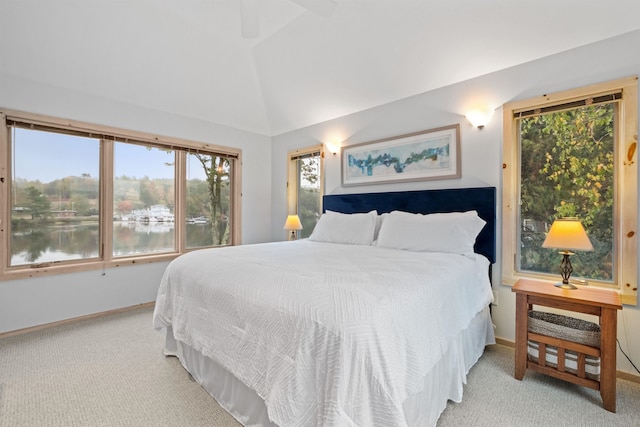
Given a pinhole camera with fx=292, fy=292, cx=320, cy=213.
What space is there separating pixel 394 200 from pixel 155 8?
3.08m

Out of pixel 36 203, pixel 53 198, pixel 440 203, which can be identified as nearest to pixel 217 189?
pixel 53 198

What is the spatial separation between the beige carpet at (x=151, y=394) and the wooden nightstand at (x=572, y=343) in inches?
4.5

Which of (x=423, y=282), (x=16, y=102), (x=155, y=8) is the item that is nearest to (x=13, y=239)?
(x=16, y=102)

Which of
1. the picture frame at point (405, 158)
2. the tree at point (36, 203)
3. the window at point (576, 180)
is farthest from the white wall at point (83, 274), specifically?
the window at point (576, 180)

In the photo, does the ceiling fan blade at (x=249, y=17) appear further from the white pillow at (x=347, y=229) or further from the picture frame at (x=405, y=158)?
the white pillow at (x=347, y=229)

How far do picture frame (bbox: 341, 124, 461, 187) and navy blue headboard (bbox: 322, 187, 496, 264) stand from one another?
19cm

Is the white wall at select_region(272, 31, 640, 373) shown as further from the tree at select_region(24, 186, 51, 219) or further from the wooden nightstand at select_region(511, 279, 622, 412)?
the tree at select_region(24, 186, 51, 219)

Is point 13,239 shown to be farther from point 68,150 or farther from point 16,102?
point 16,102

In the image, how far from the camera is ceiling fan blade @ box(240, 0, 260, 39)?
2092 mm

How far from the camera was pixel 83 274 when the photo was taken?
3.23 metres

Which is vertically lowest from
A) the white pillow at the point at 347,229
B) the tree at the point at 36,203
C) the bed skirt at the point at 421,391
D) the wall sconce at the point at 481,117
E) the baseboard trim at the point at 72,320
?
the baseboard trim at the point at 72,320

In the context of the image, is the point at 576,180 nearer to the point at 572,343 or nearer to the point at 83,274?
the point at 572,343

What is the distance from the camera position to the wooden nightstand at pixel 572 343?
5.75 ft

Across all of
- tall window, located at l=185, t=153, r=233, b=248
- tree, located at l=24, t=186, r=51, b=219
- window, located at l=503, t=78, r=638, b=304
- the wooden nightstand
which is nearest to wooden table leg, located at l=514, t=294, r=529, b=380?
the wooden nightstand
